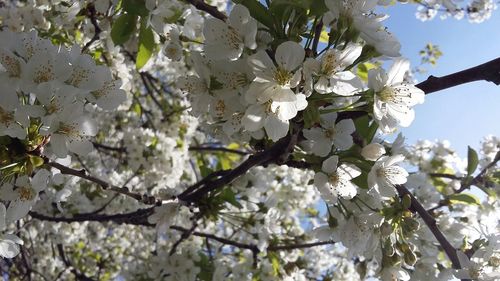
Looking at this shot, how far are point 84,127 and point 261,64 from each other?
2.03 feet

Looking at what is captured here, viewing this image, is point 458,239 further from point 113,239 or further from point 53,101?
point 113,239

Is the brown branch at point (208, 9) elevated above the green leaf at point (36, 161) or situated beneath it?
elevated above

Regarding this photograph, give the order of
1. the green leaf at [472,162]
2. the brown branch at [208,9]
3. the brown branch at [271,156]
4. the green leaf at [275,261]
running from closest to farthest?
1. the brown branch at [271,156]
2. the brown branch at [208,9]
3. the green leaf at [472,162]
4. the green leaf at [275,261]

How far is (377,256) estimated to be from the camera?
216 cm

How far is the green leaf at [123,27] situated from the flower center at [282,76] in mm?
1187

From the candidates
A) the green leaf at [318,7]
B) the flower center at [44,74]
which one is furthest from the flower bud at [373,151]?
the flower center at [44,74]

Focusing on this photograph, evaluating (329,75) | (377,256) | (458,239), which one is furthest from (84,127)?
(458,239)


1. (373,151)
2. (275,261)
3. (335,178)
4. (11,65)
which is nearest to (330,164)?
(335,178)

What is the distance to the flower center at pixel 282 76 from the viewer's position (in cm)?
139

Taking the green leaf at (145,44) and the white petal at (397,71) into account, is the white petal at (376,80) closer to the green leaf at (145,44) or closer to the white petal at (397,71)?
the white petal at (397,71)

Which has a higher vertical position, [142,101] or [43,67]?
[43,67]

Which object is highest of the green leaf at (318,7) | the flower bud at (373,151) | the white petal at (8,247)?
the green leaf at (318,7)

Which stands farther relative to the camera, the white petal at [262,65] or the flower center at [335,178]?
the flower center at [335,178]

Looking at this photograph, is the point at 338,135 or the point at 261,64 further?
the point at 338,135
